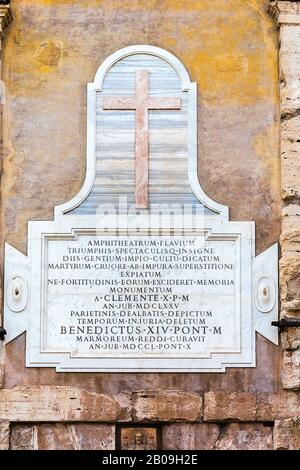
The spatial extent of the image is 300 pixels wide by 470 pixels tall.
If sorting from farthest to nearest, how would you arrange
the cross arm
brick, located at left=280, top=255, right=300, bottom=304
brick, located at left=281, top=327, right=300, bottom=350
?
the cross arm
brick, located at left=280, top=255, right=300, bottom=304
brick, located at left=281, top=327, right=300, bottom=350

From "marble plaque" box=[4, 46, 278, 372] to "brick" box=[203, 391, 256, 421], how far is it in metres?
0.23

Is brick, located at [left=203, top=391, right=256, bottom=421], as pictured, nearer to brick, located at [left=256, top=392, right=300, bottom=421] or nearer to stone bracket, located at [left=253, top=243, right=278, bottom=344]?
brick, located at [left=256, top=392, right=300, bottom=421]

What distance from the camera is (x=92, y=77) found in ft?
37.3

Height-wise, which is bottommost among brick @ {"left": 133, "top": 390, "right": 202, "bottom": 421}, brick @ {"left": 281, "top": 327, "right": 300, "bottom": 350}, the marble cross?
brick @ {"left": 133, "top": 390, "right": 202, "bottom": 421}

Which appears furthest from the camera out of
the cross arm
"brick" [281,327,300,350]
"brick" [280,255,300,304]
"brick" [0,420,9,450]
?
the cross arm

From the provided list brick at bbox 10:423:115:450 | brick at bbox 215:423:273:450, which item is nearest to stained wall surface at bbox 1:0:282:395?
brick at bbox 215:423:273:450

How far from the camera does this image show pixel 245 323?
10953 mm

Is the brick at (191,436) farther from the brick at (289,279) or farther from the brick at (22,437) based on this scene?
the brick at (289,279)

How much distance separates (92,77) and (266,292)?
237 cm

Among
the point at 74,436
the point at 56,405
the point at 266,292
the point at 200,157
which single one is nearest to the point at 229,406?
the point at 266,292

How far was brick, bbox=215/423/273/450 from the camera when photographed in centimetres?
1078

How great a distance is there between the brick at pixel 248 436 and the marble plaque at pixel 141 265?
495 mm

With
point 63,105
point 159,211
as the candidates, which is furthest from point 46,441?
point 63,105

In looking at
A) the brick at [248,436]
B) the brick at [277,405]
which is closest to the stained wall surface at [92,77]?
the brick at [277,405]
